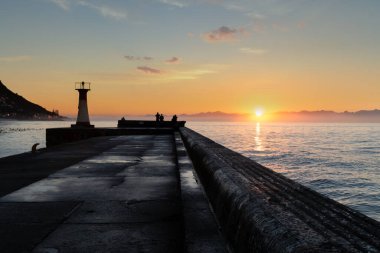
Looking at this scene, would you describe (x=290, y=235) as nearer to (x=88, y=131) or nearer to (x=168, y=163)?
(x=168, y=163)

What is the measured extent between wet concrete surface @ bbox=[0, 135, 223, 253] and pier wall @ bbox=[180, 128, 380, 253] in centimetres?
44

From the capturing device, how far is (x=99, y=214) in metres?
5.04

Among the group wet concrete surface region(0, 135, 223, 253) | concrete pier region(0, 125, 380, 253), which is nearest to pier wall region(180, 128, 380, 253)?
concrete pier region(0, 125, 380, 253)

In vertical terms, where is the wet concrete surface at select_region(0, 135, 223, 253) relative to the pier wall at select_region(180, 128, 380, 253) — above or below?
below

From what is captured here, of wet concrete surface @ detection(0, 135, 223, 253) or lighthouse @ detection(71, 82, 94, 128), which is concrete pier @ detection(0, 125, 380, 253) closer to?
wet concrete surface @ detection(0, 135, 223, 253)

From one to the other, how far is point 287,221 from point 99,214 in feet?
10.8

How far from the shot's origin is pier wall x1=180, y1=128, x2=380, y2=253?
1.91 metres

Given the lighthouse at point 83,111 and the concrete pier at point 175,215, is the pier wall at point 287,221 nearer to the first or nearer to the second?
the concrete pier at point 175,215

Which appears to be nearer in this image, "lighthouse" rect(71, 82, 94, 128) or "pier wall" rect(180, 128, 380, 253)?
"pier wall" rect(180, 128, 380, 253)

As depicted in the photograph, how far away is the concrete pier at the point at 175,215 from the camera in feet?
7.22

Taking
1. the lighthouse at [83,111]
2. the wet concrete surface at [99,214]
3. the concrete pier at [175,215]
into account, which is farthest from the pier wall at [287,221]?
the lighthouse at [83,111]

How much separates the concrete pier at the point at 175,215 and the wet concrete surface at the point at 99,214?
0.01m

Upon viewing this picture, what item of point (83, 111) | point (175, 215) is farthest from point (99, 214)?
point (83, 111)

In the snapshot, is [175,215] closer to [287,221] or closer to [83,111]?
[287,221]
